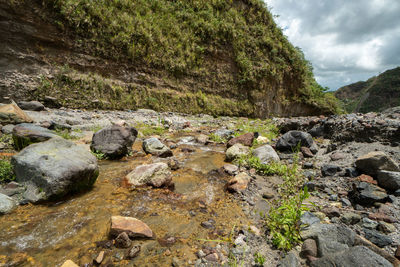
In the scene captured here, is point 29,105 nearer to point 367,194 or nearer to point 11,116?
point 11,116

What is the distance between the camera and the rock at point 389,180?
8.84ft

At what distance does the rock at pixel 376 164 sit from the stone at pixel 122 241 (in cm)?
400

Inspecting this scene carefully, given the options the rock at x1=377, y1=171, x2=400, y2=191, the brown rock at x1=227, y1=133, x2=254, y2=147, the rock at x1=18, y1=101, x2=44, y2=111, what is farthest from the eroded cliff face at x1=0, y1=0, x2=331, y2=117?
the rock at x1=377, y1=171, x2=400, y2=191

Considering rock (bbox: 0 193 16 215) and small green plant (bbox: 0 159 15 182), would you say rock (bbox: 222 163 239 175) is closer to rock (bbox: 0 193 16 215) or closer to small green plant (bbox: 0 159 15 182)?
rock (bbox: 0 193 16 215)

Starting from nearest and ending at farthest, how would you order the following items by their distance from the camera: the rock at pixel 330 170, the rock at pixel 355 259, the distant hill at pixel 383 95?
the rock at pixel 355 259
the rock at pixel 330 170
the distant hill at pixel 383 95

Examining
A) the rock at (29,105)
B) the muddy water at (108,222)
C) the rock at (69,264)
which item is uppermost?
the rock at (29,105)

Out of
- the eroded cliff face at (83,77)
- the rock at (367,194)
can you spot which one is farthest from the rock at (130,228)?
the eroded cliff face at (83,77)

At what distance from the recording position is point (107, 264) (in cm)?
171

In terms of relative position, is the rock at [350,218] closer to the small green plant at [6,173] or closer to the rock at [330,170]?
the rock at [330,170]

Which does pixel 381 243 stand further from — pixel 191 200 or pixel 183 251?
pixel 191 200

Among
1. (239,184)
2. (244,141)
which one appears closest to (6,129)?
(239,184)

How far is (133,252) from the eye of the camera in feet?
5.96

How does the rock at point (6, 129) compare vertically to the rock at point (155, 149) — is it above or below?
above

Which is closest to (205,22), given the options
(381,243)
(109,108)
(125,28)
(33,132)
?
(125,28)
